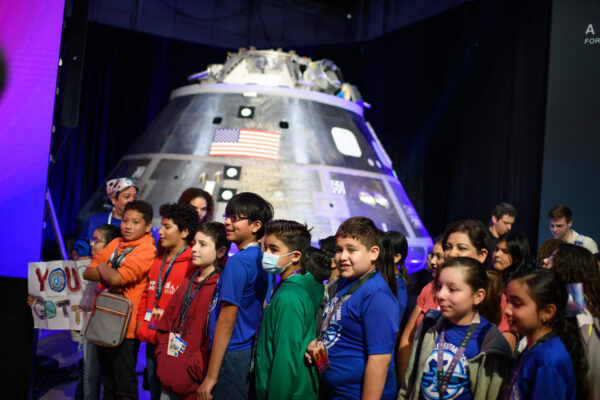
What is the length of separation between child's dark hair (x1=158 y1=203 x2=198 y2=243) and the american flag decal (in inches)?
112

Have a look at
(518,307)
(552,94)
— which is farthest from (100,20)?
(518,307)

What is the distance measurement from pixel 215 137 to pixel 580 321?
190 inches

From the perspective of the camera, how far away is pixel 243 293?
105 inches

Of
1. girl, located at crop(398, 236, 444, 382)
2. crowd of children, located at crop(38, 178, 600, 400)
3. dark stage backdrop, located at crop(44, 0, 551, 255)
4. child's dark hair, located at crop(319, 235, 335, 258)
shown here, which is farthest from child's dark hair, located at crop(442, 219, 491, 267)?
dark stage backdrop, located at crop(44, 0, 551, 255)

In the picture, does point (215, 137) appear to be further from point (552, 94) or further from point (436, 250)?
point (552, 94)

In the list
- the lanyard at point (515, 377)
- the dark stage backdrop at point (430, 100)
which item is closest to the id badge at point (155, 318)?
the lanyard at point (515, 377)

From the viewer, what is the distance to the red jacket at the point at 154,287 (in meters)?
3.06

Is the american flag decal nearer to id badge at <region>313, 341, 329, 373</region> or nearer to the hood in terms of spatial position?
the hood

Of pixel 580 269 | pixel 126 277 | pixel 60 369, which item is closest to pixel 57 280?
pixel 126 277

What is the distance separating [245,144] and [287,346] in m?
4.11

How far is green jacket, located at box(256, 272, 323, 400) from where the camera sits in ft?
7.43

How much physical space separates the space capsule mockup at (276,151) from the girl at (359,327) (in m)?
3.12

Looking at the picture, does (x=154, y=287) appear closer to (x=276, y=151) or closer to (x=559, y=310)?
(x=559, y=310)

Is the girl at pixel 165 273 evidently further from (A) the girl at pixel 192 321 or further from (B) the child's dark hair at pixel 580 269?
(B) the child's dark hair at pixel 580 269
